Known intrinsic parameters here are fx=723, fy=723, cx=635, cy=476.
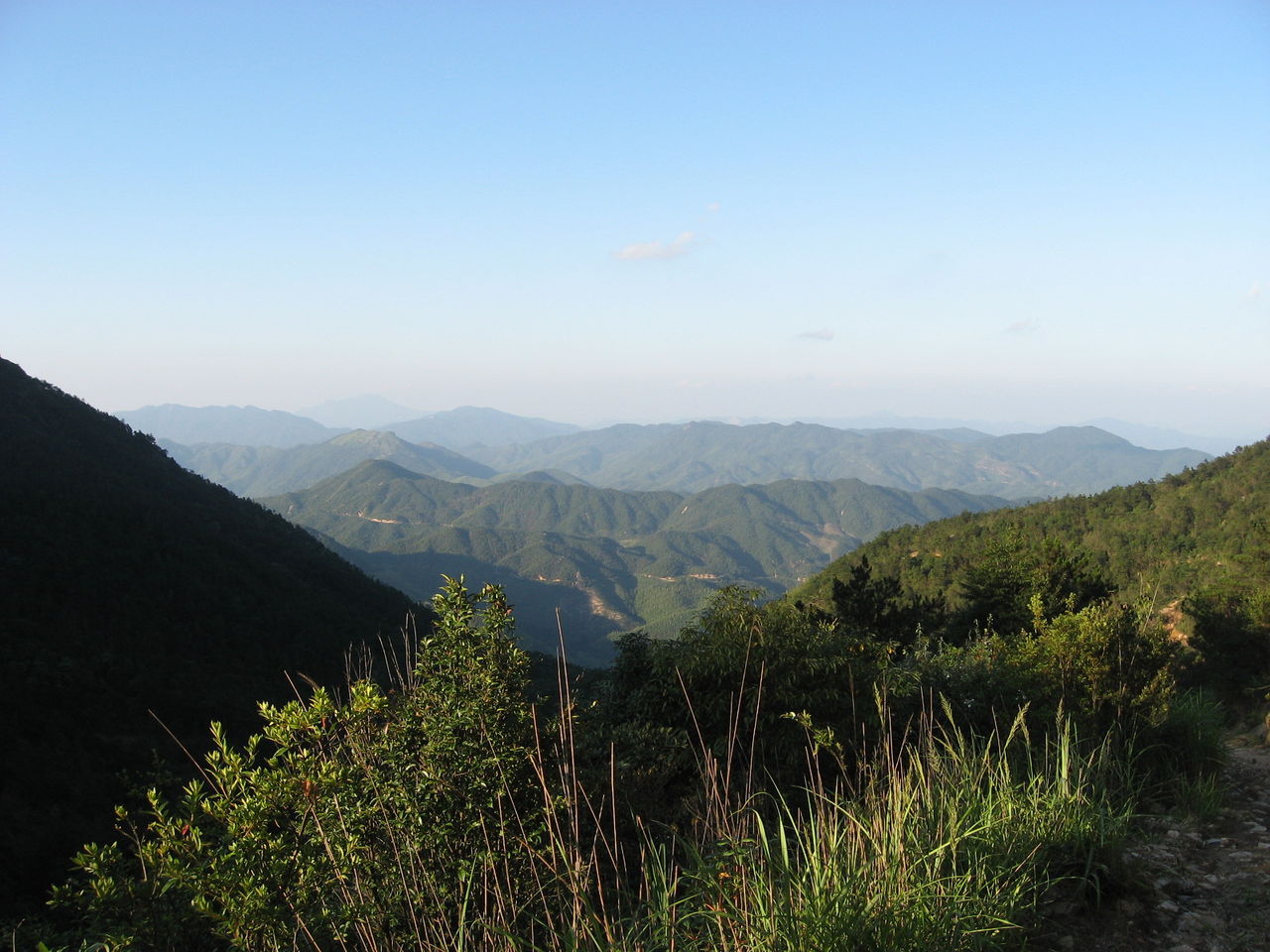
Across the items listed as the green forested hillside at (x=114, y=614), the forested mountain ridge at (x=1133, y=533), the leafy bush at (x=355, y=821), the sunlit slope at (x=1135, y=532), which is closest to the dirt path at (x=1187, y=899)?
the leafy bush at (x=355, y=821)

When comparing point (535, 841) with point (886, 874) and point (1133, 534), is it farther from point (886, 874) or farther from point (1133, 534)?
point (1133, 534)

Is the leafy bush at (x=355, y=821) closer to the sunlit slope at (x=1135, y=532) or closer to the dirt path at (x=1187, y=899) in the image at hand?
the dirt path at (x=1187, y=899)

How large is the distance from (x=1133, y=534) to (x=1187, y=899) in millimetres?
63175

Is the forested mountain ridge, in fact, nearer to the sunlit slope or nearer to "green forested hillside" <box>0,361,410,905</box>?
the sunlit slope

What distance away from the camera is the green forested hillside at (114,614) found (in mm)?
19672

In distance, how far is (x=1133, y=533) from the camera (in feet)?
184

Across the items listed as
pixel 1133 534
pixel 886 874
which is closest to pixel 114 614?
pixel 886 874

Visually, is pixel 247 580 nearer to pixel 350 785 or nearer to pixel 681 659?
pixel 681 659

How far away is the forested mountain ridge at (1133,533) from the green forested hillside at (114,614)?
2982cm

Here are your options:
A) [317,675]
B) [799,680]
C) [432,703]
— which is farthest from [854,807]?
[317,675]

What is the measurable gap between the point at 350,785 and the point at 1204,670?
71.9ft

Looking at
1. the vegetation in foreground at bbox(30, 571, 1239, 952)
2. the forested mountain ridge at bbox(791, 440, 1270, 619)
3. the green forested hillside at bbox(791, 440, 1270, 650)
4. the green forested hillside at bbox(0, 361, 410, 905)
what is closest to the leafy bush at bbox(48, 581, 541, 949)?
the vegetation in foreground at bbox(30, 571, 1239, 952)

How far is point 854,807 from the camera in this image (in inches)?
140

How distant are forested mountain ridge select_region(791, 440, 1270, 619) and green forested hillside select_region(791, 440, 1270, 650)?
9 cm
